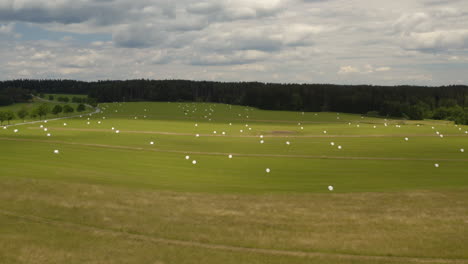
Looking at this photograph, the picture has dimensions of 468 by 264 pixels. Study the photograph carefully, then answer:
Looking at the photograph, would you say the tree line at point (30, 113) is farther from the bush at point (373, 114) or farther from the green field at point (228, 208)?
the bush at point (373, 114)

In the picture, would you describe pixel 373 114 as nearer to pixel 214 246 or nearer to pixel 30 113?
pixel 30 113

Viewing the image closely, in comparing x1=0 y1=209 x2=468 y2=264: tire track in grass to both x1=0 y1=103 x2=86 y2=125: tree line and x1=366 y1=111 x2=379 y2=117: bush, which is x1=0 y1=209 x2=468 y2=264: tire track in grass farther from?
x1=366 y1=111 x2=379 y2=117: bush

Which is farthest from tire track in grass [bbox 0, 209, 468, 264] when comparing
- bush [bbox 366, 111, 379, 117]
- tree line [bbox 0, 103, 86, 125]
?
bush [bbox 366, 111, 379, 117]

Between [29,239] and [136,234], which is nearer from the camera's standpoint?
[29,239]

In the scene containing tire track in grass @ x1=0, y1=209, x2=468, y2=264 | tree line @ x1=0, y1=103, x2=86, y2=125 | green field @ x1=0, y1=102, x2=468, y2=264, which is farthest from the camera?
A: tree line @ x1=0, y1=103, x2=86, y2=125

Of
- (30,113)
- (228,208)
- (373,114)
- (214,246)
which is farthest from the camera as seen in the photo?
(373,114)

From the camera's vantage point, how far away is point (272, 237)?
21.7 meters

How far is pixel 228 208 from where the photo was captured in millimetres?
27297

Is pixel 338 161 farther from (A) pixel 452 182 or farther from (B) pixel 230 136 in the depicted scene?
(B) pixel 230 136

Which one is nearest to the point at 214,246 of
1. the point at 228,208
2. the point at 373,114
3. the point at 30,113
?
the point at 228,208

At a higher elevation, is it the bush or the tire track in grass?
the bush

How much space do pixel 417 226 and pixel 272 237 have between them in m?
8.21

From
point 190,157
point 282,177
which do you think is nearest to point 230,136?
point 190,157

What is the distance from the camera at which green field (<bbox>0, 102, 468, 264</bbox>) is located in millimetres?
19719
